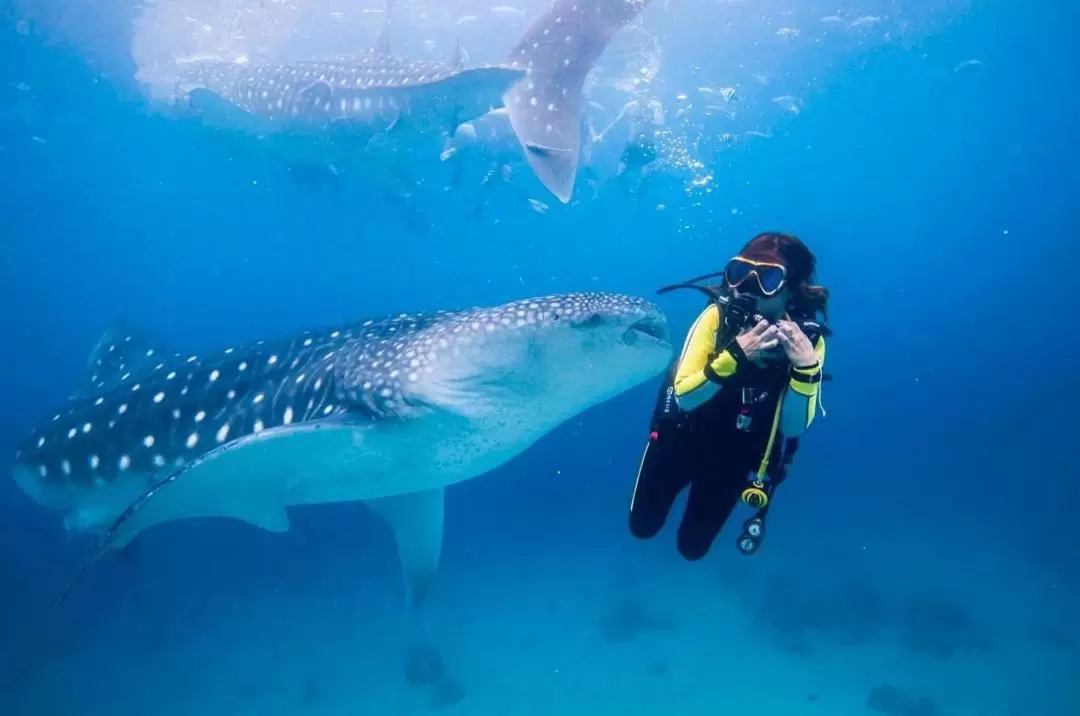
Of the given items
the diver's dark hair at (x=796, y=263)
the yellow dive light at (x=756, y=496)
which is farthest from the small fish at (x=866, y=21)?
the yellow dive light at (x=756, y=496)

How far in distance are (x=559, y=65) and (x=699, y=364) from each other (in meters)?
7.85

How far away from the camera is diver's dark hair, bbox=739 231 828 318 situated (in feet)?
11.4

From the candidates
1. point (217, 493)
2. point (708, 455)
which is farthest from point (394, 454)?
point (708, 455)

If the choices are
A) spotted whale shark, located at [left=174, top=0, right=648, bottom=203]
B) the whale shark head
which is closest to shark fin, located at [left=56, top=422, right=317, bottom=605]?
the whale shark head

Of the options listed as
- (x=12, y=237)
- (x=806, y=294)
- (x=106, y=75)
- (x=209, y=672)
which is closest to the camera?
(x=806, y=294)

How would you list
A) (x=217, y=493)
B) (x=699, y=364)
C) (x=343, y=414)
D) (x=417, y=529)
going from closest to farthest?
(x=699, y=364), (x=343, y=414), (x=217, y=493), (x=417, y=529)

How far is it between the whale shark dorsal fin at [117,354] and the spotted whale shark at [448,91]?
586cm

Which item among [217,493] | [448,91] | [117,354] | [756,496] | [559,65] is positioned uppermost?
[559,65]

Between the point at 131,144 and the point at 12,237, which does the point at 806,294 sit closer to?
the point at 131,144

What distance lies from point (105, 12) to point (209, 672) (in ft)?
58.0

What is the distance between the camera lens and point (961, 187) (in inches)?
3017

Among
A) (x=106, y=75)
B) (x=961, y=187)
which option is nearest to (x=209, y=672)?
(x=106, y=75)

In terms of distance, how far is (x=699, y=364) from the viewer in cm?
370

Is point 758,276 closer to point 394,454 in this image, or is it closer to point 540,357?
point 540,357
